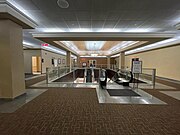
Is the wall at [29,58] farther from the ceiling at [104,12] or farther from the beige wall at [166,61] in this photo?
the beige wall at [166,61]

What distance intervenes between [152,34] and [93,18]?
3.90m

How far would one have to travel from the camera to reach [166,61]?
10.4m

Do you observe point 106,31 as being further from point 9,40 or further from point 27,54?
point 27,54

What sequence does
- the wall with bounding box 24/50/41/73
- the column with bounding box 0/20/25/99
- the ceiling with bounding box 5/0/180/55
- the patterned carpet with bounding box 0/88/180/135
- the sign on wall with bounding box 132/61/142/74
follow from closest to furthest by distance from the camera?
the patterned carpet with bounding box 0/88/180/135, the ceiling with bounding box 5/0/180/55, the column with bounding box 0/20/25/99, the sign on wall with bounding box 132/61/142/74, the wall with bounding box 24/50/41/73

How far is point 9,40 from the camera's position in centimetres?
443

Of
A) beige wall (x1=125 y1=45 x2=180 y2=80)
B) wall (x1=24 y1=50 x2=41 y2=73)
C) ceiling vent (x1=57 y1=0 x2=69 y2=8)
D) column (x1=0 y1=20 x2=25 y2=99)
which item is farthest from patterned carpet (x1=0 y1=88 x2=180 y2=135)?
wall (x1=24 y1=50 x2=41 y2=73)

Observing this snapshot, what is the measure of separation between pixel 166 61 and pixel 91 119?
986cm

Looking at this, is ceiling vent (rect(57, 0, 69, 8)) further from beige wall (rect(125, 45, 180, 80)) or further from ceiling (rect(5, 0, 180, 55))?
beige wall (rect(125, 45, 180, 80))

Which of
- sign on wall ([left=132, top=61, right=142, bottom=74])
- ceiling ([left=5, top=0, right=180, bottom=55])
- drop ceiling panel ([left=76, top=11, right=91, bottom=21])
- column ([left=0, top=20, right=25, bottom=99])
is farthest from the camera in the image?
sign on wall ([left=132, top=61, right=142, bottom=74])

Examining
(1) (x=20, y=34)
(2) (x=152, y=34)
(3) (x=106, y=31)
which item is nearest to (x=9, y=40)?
(1) (x=20, y=34)

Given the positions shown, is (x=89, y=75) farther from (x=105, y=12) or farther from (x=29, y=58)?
(x=105, y=12)

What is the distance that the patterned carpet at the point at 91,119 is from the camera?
2594 millimetres

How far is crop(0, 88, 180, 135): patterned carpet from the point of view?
102 inches

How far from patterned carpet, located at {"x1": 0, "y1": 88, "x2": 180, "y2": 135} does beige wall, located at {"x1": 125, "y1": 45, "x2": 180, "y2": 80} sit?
20.6ft
